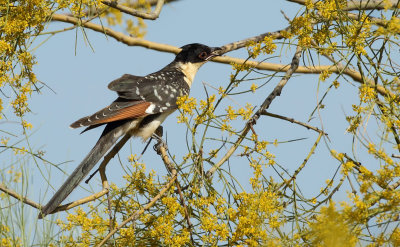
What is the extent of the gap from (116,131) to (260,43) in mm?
1507

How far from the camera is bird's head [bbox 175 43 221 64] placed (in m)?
4.99

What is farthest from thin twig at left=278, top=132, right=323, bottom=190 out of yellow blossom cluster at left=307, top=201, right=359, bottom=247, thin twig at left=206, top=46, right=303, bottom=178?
yellow blossom cluster at left=307, top=201, right=359, bottom=247

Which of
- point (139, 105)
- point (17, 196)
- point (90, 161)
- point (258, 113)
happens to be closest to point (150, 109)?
point (139, 105)

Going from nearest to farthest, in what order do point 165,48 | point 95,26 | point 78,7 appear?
point 78,7 < point 95,26 < point 165,48

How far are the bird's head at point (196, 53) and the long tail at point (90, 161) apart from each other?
1178 millimetres

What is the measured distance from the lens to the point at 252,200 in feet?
7.68

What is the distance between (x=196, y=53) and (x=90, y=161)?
1.88 meters

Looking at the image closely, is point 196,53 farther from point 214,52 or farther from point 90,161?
point 90,161

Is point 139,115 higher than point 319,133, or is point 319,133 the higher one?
point 139,115

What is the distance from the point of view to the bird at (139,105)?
11.5 feet

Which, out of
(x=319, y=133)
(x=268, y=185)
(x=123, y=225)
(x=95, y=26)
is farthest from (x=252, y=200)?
(x=95, y=26)

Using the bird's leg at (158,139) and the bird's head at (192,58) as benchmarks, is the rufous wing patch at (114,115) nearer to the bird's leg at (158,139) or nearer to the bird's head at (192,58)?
the bird's leg at (158,139)

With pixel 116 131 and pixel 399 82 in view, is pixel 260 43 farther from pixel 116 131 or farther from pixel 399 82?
pixel 116 131

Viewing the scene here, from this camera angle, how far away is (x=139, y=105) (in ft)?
14.0
